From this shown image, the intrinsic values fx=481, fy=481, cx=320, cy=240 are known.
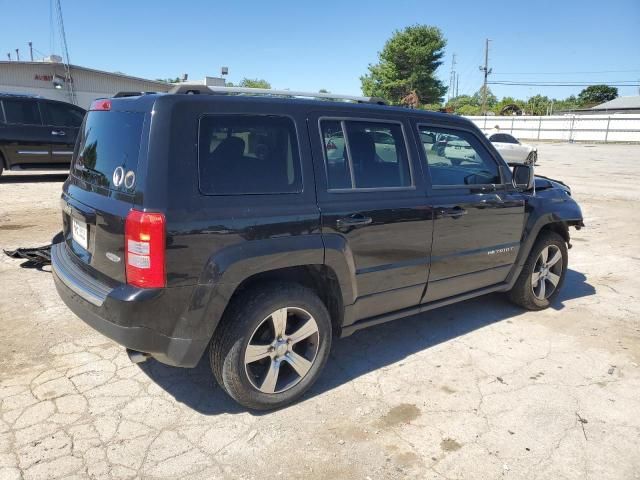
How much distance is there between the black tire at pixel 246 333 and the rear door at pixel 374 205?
41cm

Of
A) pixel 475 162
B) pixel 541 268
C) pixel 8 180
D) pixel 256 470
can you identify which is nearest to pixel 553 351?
pixel 541 268

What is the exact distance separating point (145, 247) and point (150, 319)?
0.38 metres

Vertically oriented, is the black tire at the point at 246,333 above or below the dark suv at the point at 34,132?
below

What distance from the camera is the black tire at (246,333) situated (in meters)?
2.74

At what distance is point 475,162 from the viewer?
4.10m

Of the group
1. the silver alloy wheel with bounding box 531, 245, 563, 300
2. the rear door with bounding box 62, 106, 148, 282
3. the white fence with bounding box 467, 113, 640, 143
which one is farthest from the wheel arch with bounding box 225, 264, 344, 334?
the white fence with bounding box 467, 113, 640, 143

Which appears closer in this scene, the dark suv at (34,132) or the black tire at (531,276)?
the black tire at (531,276)

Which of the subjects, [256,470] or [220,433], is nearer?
[256,470]

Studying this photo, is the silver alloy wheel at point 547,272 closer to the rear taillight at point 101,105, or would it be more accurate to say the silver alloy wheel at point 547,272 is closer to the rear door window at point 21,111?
the rear taillight at point 101,105

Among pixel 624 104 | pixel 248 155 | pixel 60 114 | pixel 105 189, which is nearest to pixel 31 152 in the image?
pixel 60 114

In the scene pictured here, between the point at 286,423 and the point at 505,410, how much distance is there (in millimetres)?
1399

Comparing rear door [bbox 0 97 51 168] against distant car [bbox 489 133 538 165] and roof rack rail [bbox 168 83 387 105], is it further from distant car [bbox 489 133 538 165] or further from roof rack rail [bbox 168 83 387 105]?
distant car [bbox 489 133 538 165]

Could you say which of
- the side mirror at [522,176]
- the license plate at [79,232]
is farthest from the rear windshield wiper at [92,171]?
the side mirror at [522,176]

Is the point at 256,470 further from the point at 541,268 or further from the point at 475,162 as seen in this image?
the point at 541,268
